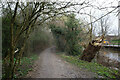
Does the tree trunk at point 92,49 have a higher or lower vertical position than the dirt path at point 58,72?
higher

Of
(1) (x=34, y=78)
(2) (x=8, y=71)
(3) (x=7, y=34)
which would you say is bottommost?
(1) (x=34, y=78)

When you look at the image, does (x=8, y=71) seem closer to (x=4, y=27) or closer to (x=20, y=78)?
(x=20, y=78)

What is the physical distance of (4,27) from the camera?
616cm

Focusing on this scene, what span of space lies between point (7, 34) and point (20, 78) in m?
4.13

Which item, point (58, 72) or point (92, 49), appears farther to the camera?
point (92, 49)

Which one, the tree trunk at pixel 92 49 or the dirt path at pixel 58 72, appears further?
the tree trunk at pixel 92 49

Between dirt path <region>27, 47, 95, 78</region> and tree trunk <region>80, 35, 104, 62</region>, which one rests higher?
tree trunk <region>80, 35, 104, 62</region>

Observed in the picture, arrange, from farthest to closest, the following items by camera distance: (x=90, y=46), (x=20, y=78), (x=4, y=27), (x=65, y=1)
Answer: (x=90, y=46) → (x=4, y=27) → (x=20, y=78) → (x=65, y=1)

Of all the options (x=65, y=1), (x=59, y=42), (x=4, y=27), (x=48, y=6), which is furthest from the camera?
(x=59, y=42)

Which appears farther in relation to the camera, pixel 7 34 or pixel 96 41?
pixel 96 41

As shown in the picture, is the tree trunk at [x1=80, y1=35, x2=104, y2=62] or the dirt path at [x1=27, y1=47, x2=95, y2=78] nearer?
the dirt path at [x1=27, y1=47, x2=95, y2=78]

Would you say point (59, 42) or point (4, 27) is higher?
point (4, 27)

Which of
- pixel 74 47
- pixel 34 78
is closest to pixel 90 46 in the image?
pixel 74 47

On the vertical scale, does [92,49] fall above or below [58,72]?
above
